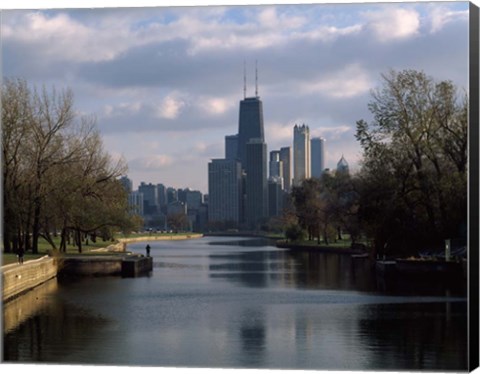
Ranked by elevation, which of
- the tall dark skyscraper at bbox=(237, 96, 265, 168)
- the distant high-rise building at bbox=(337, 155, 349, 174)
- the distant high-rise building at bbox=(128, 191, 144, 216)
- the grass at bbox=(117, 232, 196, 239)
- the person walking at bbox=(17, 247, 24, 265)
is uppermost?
the tall dark skyscraper at bbox=(237, 96, 265, 168)

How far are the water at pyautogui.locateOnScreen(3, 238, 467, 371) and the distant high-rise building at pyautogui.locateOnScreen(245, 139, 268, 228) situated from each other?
2.86 ft

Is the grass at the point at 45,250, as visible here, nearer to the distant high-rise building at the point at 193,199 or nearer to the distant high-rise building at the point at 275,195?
the distant high-rise building at the point at 193,199

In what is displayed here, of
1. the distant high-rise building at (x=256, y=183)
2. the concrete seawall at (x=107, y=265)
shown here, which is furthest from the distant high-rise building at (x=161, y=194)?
the concrete seawall at (x=107, y=265)

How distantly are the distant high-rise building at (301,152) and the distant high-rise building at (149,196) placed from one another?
2386mm

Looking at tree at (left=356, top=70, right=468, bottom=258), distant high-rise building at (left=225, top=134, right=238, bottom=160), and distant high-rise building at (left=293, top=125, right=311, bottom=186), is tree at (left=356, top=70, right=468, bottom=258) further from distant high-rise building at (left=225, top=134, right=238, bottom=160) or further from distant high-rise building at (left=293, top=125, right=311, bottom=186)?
distant high-rise building at (left=225, top=134, right=238, bottom=160)

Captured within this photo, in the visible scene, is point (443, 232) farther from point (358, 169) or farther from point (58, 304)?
point (58, 304)

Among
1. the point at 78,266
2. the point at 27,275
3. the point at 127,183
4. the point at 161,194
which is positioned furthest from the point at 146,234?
the point at 161,194

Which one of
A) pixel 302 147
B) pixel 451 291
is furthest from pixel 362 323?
pixel 302 147

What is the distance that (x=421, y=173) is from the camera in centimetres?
1733

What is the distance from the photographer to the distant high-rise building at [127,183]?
1650 cm

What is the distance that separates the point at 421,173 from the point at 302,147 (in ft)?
10.9

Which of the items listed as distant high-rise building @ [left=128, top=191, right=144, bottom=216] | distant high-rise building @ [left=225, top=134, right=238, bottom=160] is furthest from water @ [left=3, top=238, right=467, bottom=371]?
distant high-rise building @ [left=225, top=134, right=238, bottom=160]

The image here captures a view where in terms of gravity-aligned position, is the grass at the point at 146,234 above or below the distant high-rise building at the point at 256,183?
below

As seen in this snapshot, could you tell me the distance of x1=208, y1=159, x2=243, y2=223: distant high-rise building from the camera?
15359mm
